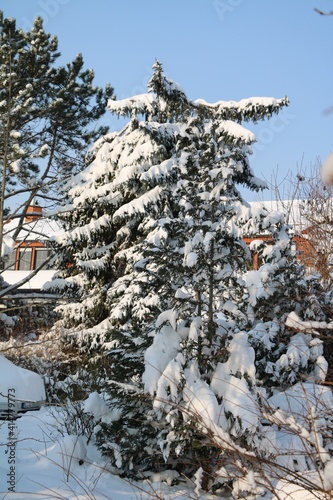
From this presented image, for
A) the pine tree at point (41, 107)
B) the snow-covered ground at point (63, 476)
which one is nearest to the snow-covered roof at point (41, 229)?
the pine tree at point (41, 107)

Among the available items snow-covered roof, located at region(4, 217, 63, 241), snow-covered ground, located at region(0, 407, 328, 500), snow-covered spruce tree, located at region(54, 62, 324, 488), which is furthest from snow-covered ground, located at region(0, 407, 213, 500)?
snow-covered roof, located at region(4, 217, 63, 241)

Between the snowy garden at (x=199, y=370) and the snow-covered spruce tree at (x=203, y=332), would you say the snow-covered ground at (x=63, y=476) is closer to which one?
the snowy garden at (x=199, y=370)

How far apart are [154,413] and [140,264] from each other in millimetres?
1972

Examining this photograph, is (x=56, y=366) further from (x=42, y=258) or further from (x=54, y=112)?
(x=42, y=258)

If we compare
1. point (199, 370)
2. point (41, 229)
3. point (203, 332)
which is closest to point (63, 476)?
point (199, 370)

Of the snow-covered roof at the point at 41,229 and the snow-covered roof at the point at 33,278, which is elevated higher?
the snow-covered roof at the point at 33,278

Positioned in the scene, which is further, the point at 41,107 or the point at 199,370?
the point at 41,107

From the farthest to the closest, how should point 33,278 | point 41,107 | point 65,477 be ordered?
point 33,278
point 41,107
point 65,477

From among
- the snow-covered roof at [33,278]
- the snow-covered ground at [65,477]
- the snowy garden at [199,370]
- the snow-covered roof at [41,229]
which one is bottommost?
the snow-covered ground at [65,477]

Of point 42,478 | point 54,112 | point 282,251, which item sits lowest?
point 42,478

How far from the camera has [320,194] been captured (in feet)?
51.6

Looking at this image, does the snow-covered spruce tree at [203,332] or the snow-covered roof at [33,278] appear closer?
the snow-covered spruce tree at [203,332]

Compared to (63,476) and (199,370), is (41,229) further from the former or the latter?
(199,370)

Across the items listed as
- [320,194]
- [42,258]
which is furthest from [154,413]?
[42,258]
